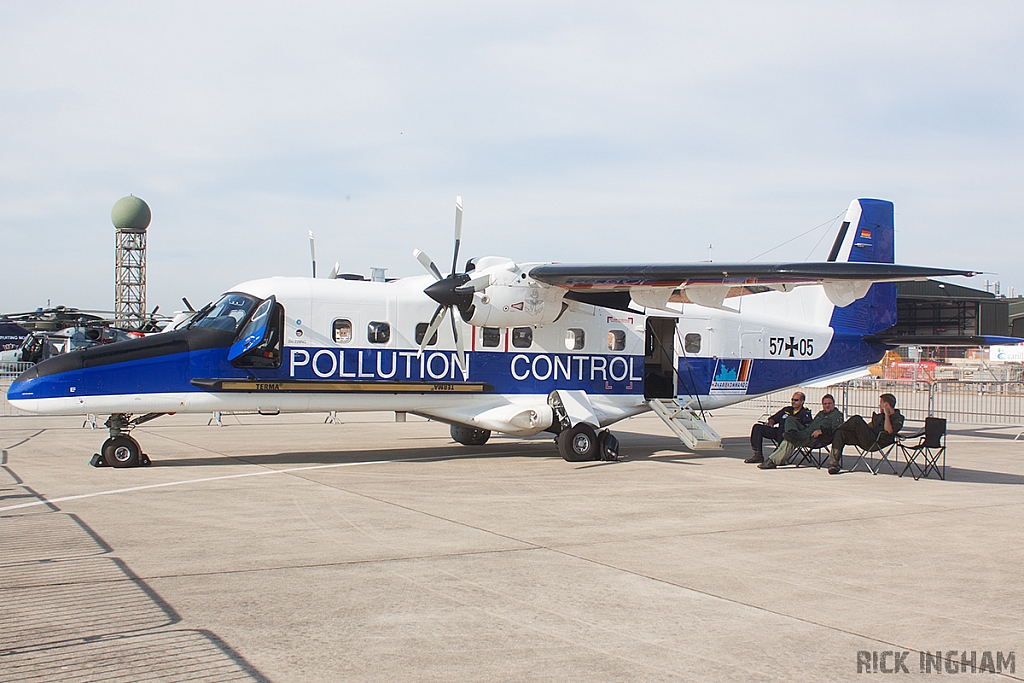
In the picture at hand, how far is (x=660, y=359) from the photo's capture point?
17109 mm

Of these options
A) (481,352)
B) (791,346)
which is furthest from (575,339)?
(791,346)

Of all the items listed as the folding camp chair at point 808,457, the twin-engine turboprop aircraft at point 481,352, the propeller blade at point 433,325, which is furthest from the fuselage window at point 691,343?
the propeller blade at point 433,325

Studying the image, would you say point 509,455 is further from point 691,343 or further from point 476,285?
point 691,343

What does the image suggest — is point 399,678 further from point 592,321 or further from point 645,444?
point 645,444

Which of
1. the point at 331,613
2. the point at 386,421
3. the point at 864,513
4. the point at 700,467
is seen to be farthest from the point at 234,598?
the point at 386,421

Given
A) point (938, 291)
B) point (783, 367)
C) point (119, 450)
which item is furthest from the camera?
point (938, 291)

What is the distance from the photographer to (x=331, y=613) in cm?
549

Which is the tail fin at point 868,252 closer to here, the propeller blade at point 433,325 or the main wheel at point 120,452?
the propeller blade at point 433,325

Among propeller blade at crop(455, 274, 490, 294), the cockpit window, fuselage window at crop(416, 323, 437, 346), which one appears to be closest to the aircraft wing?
propeller blade at crop(455, 274, 490, 294)

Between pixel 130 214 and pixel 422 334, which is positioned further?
pixel 130 214

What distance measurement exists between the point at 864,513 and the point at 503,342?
23.9ft

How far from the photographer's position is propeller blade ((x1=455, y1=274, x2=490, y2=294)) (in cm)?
1394

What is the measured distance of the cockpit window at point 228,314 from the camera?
13398 millimetres

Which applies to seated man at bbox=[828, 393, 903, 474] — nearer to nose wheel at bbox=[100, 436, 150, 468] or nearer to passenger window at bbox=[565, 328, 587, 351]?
passenger window at bbox=[565, 328, 587, 351]
